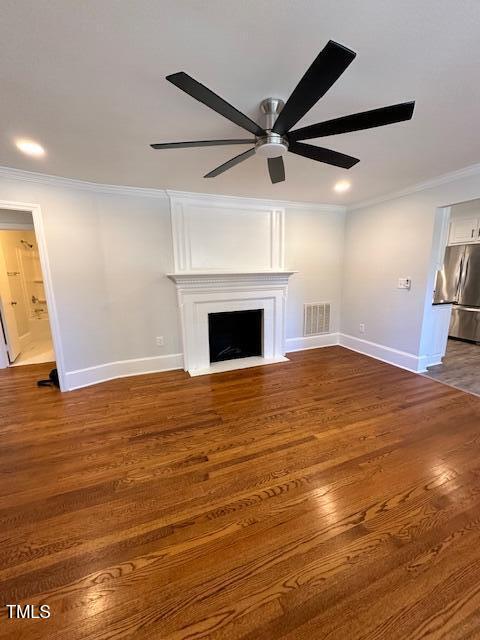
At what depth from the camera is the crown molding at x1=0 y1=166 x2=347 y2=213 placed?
266 centimetres

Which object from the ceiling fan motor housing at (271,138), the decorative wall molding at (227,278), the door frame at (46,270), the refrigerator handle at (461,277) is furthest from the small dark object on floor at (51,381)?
the refrigerator handle at (461,277)

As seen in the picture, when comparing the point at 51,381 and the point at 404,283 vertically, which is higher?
the point at 404,283

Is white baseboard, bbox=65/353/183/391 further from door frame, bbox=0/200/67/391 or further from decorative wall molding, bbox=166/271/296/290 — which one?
decorative wall molding, bbox=166/271/296/290

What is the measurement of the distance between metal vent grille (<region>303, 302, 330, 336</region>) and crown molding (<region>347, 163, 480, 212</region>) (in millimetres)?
1702

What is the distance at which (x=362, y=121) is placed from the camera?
1.35m

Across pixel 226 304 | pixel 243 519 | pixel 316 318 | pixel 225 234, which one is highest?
pixel 225 234

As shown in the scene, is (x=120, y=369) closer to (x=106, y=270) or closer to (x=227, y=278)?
(x=106, y=270)

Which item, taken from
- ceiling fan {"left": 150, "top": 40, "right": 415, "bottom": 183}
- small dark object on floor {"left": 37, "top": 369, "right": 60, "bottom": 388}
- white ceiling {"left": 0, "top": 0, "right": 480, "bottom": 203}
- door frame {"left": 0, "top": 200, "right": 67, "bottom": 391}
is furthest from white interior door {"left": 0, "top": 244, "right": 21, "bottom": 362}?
ceiling fan {"left": 150, "top": 40, "right": 415, "bottom": 183}

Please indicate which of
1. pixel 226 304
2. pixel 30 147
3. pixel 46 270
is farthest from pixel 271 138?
pixel 46 270

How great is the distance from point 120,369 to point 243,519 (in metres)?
2.63

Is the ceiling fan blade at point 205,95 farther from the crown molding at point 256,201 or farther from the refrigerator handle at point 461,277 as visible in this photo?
the refrigerator handle at point 461,277

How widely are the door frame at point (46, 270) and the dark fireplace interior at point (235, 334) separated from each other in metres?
1.89

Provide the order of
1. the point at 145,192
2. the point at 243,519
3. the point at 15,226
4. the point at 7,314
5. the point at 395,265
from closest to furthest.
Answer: the point at 243,519 < the point at 145,192 < the point at 15,226 < the point at 395,265 < the point at 7,314

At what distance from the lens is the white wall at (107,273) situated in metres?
2.90
